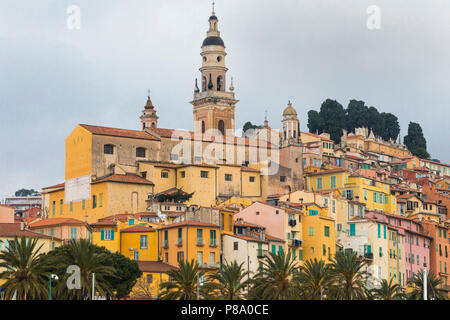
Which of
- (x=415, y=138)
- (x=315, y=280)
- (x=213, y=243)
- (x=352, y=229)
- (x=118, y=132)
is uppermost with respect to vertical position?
(x=415, y=138)

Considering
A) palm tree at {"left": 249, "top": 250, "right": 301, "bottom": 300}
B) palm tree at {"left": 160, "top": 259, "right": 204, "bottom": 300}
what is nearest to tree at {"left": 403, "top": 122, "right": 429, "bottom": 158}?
palm tree at {"left": 249, "top": 250, "right": 301, "bottom": 300}

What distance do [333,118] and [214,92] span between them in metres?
44.4

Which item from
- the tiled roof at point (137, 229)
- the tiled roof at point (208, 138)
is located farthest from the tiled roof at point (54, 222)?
the tiled roof at point (208, 138)

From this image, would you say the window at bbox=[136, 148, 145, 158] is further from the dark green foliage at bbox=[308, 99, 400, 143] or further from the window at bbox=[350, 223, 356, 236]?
the dark green foliage at bbox=[308, 99, 400, 143]

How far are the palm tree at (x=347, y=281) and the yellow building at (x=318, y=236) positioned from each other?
613 inches

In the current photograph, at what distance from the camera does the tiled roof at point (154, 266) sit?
7638 cm

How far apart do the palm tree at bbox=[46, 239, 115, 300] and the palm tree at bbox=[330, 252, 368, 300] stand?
1423cm

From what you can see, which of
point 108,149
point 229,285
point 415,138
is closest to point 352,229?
point 108,149

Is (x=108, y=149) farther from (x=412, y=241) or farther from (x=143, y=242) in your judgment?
(x=412, y=241)

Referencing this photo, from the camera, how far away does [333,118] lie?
536 ft

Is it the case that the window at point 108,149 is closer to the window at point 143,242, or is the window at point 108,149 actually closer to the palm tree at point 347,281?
the window at point 143,242

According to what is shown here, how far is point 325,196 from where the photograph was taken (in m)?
95.5

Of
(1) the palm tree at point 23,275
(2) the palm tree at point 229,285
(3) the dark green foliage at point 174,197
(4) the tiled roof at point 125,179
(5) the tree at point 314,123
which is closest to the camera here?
(1) the palm tree at point 23,275
